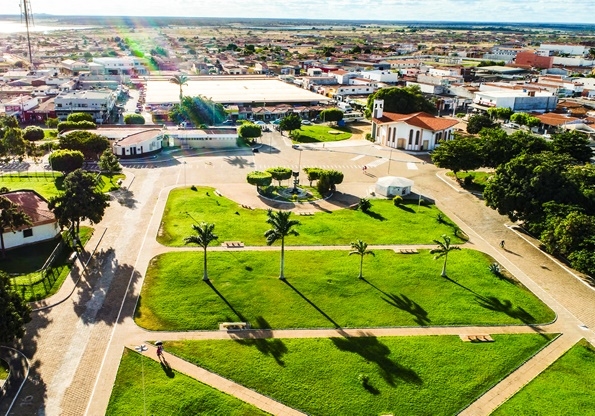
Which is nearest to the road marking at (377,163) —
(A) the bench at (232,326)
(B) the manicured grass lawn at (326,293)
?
(B) the manicured grass lawn at (326,293)

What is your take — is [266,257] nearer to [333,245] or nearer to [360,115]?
[333,245]

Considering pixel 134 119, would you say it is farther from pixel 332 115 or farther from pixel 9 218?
pixel 9 218

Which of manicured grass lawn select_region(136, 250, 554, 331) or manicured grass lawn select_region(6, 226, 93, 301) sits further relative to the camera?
manicured grass lawn select_region(6, 226, 93, 301)

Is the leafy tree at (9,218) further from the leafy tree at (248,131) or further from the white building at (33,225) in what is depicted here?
the leafy tree at (248,131)

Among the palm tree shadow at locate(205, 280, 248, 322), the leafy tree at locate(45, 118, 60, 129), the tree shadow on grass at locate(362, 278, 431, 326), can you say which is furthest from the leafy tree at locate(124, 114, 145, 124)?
the tree shadow on grass at locate(362, 278, 431, 326)

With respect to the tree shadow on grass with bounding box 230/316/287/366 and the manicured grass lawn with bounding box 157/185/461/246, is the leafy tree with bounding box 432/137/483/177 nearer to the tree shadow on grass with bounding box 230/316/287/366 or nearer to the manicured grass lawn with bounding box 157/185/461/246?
the manicured grass lawn with bounding box 157/185/461/246
